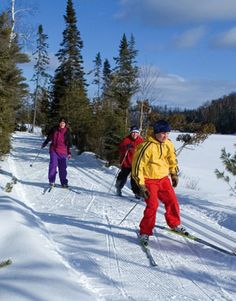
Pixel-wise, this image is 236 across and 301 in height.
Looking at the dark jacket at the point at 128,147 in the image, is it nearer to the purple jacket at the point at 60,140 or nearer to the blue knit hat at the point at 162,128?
the purple jacket at the point at 60,140

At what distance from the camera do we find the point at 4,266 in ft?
17.3

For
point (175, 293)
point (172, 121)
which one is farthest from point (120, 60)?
point (175, 293)

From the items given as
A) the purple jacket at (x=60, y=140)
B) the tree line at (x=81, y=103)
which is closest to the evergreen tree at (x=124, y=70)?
the tree line at (x=81, y=103)

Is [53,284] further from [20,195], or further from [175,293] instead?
[20,195]

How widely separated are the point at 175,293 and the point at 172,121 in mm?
11725

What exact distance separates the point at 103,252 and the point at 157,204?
3.80 feet

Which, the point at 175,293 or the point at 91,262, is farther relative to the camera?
the point at 91,262

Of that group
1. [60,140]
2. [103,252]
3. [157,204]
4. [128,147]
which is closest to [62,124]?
[60,140]

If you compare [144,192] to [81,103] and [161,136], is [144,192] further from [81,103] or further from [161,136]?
[81,103]

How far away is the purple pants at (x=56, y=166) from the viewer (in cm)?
1246

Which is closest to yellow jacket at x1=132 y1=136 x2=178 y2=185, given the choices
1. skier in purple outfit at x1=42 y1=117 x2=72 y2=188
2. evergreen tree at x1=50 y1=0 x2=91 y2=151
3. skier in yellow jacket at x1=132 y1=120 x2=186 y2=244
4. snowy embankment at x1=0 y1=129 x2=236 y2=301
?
skier in yellow jacket at x1=132 y1=120 x2=186 y2=244

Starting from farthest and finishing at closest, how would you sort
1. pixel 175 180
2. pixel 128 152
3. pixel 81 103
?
1. pixel 81 103
2. pixel 128 152
3. pixel 175 180

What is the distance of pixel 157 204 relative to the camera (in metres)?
7.04

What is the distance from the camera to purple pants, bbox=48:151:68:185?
491 inches
